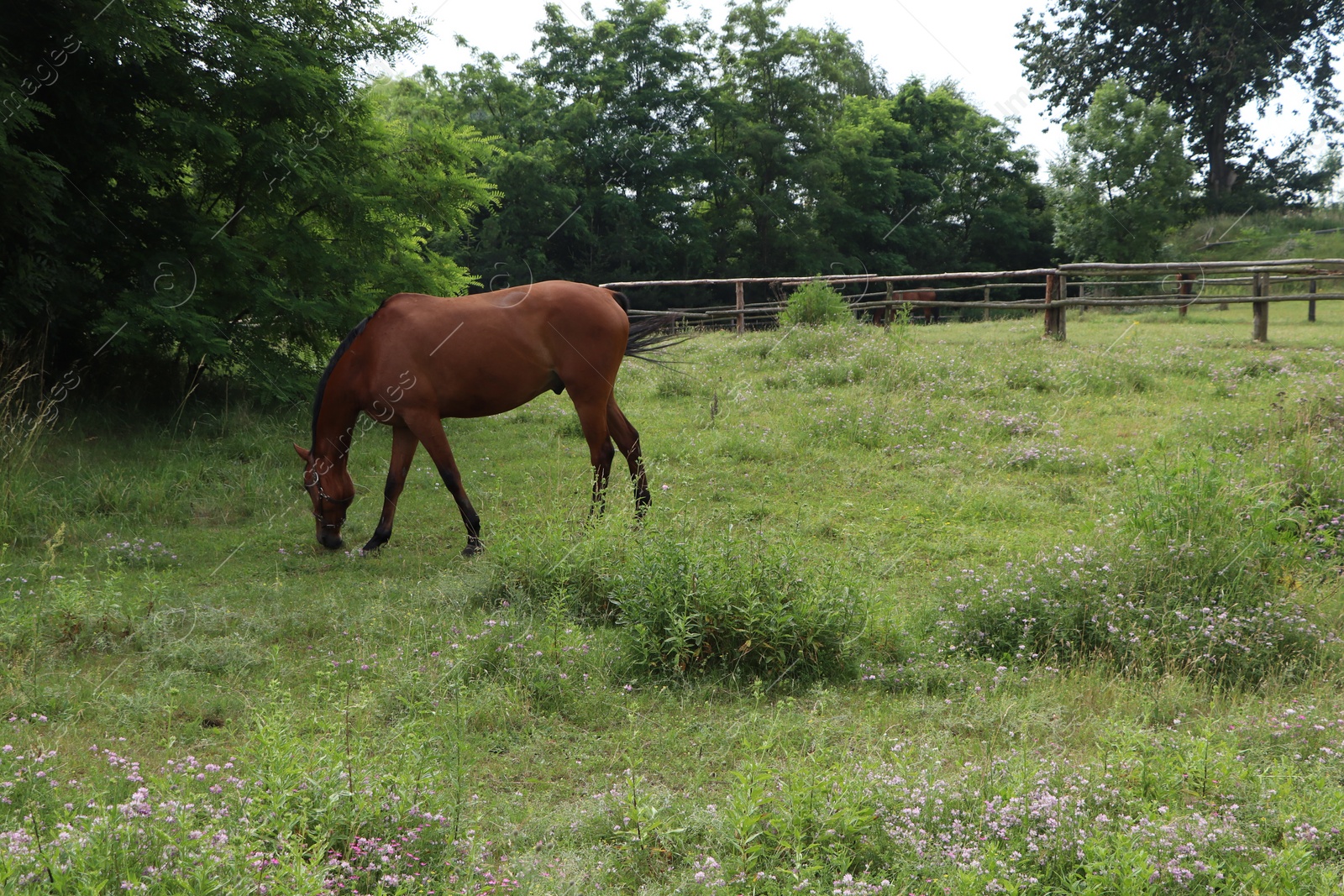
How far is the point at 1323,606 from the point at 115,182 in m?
9.06

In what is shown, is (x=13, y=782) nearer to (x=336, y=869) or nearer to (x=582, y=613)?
(x=336, y=869)

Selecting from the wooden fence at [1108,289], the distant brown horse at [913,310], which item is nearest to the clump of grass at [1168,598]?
the wooden fence at [1108,289]

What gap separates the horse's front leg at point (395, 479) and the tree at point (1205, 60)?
31.7m

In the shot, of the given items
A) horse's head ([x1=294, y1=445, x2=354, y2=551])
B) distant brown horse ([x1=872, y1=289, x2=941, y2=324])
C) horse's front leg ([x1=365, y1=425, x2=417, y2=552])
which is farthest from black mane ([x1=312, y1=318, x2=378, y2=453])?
distant brown horse ([x1=872, y1=289, x2=941, y2=324])

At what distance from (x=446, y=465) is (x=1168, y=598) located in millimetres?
3891

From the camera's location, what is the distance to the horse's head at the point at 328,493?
19.1 ft

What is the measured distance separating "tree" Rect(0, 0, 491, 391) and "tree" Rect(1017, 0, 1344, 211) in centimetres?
2888

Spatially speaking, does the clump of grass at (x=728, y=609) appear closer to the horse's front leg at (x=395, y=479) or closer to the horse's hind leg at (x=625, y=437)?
the horse's front leg at (x=395, y=479)

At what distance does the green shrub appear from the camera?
14.5 metres

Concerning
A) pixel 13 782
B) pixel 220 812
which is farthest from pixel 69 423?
pixel 220 812

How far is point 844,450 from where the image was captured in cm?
819

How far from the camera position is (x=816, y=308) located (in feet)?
47.8

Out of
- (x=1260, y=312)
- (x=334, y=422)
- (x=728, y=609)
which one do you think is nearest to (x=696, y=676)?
(x=728, y=609)

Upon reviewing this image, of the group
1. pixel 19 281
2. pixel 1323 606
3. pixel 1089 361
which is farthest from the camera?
pixel 1089 361
